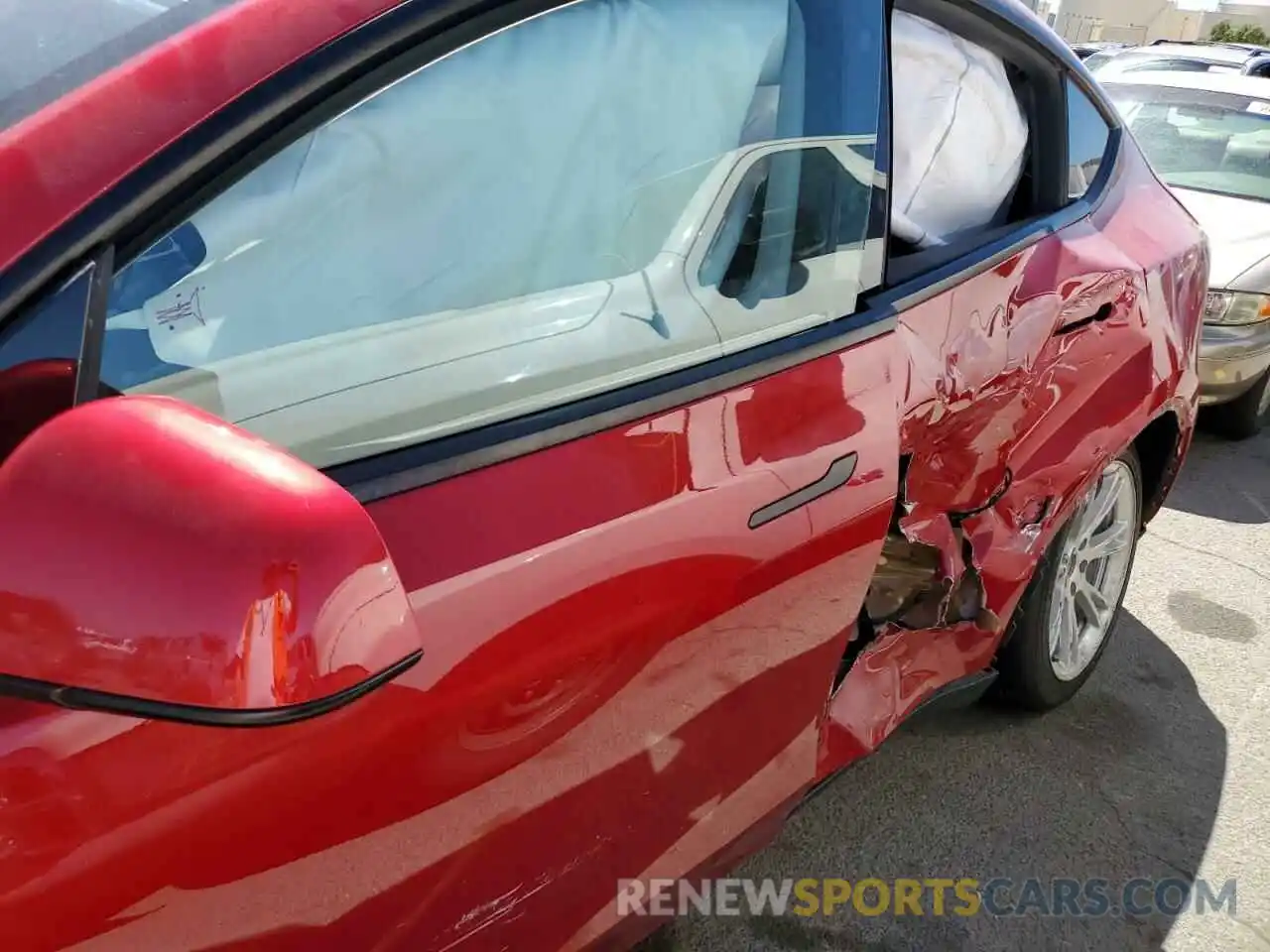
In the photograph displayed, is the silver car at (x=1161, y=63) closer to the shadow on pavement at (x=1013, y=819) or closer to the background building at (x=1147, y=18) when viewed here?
the shadow on pavement at (x=1013, y=819)

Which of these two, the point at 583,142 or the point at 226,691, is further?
the point at 583,142

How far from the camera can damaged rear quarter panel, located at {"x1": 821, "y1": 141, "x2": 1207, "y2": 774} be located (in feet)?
6.63

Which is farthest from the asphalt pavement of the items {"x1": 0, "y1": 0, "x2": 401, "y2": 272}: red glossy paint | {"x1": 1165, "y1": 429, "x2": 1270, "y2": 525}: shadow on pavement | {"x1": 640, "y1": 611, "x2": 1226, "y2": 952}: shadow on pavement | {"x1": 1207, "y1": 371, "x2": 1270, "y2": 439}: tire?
{"x1": 1207, "y1": 371, "x2": 1270, "y2": 439}: tire

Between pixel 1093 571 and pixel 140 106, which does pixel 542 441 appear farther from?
pixel 1093 571

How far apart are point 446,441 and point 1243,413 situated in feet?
17.2

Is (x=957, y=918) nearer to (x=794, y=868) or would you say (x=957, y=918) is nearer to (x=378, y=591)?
(x=794, y=868)

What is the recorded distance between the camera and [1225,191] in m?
5.81

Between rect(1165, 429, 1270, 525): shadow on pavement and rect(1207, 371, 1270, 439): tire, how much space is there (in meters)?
0.07

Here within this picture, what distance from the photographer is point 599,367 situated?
4.65 ft

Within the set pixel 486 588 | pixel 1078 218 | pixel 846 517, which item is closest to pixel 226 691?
pixel 486 588

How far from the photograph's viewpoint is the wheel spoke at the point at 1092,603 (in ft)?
9.77

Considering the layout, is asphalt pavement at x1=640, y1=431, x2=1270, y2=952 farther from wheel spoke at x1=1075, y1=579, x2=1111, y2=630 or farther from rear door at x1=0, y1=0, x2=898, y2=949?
rear door at x1=0, y1=0, x2=898, y2=949

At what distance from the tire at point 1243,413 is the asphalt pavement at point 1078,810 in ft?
6.99

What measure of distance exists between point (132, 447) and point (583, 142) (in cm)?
83
